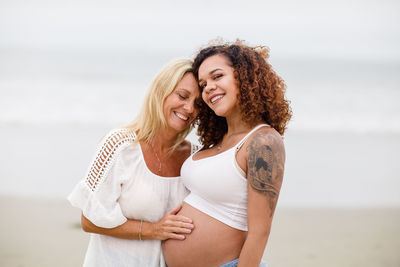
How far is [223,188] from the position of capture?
7.85 ft

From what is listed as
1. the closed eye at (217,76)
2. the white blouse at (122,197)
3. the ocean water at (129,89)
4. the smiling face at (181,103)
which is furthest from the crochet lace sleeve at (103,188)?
the ocean water at (129,89)

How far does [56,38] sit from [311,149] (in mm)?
17801

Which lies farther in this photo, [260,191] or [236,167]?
[236,167]

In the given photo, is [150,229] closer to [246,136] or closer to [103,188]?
[103,188]

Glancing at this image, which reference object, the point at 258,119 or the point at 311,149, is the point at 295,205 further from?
the point at 258,119

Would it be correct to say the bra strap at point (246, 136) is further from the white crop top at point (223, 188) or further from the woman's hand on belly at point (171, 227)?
the woman's hand on belly at point (171, 227)

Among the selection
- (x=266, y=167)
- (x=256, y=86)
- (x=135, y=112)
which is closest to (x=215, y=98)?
(x=256, y=86)

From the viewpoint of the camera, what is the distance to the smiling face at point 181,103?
296cm

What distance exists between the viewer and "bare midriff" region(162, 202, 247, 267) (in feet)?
8.06

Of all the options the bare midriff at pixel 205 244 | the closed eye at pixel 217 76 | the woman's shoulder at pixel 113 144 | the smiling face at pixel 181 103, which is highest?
the closed eye at pixel 217 76

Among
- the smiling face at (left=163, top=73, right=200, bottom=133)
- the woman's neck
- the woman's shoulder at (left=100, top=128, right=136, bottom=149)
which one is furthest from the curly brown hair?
the woman's shoulder at (left=100, top=128, right=136, bottom=149)

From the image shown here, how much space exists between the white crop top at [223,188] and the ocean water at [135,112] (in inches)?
132

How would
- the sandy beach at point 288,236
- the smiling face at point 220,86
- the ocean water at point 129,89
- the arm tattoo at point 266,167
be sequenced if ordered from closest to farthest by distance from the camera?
the arm tattoo at point 266,167 < the smiling face at point 220,86 < the sandy beach at point 288,236 < the ocean water at point 129,89

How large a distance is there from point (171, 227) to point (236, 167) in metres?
0.66
